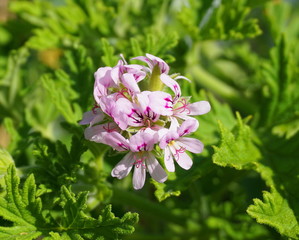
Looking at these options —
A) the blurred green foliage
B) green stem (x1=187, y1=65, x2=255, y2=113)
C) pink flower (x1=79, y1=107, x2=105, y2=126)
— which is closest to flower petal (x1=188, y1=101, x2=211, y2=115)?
the blurred green foliage

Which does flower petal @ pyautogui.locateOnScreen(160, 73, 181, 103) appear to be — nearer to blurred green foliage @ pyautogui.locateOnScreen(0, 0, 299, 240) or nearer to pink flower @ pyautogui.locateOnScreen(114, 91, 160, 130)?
pink flower @ pyautogui.locateOnScreen(114, 91, 160, 130)

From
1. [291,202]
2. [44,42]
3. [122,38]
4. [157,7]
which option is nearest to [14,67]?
[44,42]

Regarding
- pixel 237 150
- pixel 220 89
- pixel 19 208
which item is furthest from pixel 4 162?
pixel 220 89

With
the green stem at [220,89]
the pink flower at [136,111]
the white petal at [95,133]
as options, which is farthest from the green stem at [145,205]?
the green stem at [220,89]

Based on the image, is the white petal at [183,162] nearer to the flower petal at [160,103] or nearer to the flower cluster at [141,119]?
the flower cluster at [141,119]

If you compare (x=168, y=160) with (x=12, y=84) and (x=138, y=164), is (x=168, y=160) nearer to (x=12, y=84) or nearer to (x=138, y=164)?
(x=138, y=164)

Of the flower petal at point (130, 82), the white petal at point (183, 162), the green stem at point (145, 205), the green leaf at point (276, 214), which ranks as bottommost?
the green stem at point (145, 205)
